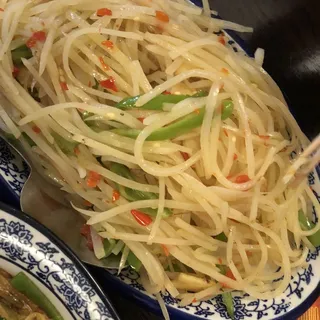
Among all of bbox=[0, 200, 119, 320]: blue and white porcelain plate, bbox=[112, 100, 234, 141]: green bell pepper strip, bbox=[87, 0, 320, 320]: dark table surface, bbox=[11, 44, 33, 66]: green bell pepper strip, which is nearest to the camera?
bbox=[0, 200, 119, 320]: blue and white porcelain plate

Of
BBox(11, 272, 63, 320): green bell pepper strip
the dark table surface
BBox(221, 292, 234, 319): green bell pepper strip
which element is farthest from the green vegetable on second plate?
the dark table surface

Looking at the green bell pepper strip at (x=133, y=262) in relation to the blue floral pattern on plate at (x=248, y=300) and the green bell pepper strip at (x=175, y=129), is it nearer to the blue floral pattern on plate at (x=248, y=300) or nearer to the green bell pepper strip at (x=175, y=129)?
the blue floral pattern on plate at (x=248, y=300)

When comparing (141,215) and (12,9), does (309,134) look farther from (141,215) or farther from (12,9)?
(12,9)

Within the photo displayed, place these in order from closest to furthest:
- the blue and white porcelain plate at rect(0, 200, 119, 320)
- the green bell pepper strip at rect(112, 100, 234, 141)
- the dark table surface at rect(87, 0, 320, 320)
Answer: the blue and white porcelain plate at rect(0, 200, 119, 320), the green bell pepper strip at rect(112, 100, 234, 141), the dark table surface at rect(87, 0, 320, 320)

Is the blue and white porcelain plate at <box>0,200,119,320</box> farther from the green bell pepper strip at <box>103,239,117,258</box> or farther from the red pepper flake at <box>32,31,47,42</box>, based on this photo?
the red pepper flake at <box>32,31,47,42</box>

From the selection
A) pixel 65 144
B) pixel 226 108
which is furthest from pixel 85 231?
pixel 226 108

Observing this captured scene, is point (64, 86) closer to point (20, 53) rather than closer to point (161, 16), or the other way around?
point (20, 53)
